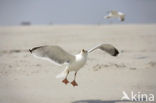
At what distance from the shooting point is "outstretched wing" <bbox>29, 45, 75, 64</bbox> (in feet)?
21.3

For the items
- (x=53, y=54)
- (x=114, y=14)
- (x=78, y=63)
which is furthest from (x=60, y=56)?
(x=114, y=14)

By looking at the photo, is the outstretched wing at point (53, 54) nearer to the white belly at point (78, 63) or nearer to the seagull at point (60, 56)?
the seagull at point (60, 56)

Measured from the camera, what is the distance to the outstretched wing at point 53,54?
21.3ft

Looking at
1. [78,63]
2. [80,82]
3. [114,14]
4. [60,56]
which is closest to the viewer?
[78,63]

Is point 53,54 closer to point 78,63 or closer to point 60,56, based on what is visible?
point 60,56

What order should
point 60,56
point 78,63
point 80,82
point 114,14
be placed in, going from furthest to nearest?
point 114,14 → point 80,82 → point 60,56 → point 78,63

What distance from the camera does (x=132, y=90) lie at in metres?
7.35

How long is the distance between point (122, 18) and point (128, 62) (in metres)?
3.32

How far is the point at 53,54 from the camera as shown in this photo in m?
6.67

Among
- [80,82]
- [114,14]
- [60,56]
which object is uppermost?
[114,14]

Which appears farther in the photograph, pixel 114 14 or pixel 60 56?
pixel 114 14

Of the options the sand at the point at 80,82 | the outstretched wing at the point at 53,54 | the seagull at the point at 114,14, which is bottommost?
the sand at the point at 80,82

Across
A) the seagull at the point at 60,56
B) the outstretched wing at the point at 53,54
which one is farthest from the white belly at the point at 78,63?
the outstretched wing at the point at 53,54

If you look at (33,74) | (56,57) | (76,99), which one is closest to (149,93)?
(76,99)
